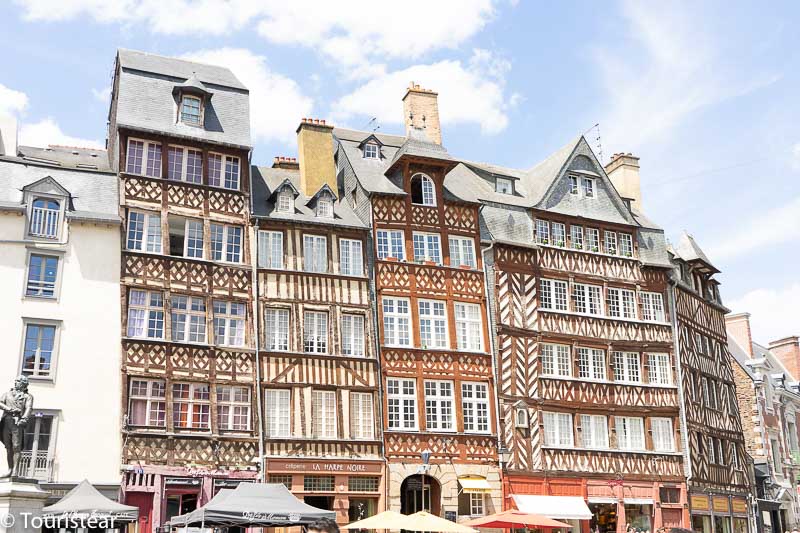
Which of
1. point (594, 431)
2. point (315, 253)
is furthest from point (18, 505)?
point (594, 431)

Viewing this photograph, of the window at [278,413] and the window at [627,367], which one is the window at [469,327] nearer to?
the window at [627,367]

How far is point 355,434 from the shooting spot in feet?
78.4

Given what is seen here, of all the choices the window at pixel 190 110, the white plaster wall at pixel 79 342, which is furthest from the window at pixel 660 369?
the white plaster wall at pixel 79 342

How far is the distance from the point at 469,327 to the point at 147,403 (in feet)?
29.1

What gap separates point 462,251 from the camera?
2678 cm

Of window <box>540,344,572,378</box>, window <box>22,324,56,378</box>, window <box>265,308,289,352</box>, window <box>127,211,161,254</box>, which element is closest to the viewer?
window <box>22,324,56,378</box>

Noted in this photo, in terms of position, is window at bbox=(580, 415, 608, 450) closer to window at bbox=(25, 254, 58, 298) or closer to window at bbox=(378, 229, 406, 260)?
window at bbox=(378, 229, 406, 260)

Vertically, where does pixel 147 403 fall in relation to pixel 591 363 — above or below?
below

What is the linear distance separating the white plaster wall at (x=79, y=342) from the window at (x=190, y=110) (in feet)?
12.1

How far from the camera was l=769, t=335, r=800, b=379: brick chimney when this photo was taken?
43.8 meters

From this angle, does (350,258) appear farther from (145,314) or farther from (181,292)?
(145,314)

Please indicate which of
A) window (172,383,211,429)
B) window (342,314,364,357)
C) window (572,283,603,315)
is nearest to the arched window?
window (342,314,364,357)

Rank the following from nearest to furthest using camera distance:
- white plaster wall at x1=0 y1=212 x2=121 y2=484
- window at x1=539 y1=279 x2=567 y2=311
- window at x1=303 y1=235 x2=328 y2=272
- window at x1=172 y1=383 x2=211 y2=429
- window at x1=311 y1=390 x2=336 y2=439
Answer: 1. white plaster wall at x1=0 y1=212 x2=121 y2=484
2. window at x1=172 y1=383 x2=211 y2=429
3. window at x1=311 y1=390 x2=336 y2=439
4. window at x1=303 y1=235 x2=328 y2=272
5. window at x1=539 y1=279 x2=567 y2=311

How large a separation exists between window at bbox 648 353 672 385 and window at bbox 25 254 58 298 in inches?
678
